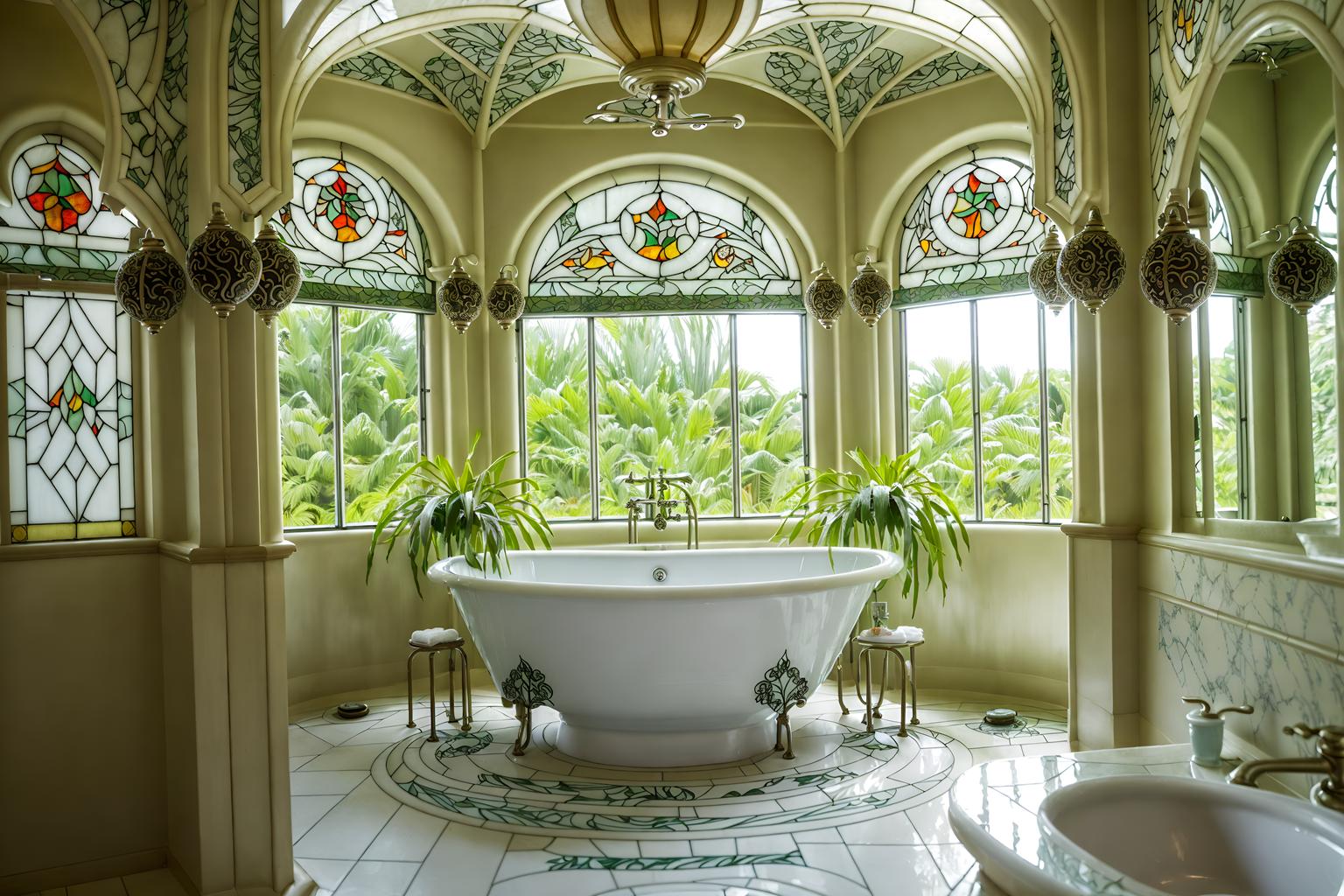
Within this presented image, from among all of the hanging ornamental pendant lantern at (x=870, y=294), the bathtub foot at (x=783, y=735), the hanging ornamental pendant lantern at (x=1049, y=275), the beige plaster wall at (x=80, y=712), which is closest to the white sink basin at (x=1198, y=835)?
the bathtub foot at (x=783, y=735)

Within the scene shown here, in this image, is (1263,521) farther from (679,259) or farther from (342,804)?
(679,259)

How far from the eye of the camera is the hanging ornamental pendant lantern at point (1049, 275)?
3.74 m

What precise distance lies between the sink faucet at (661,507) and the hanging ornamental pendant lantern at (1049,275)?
1999 millimetres

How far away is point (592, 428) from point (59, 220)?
110 inches

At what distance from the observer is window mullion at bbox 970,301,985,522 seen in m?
5.00

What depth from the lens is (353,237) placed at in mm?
5074

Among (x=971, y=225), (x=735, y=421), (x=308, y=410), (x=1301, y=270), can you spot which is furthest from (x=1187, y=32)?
(x=308, y=410)

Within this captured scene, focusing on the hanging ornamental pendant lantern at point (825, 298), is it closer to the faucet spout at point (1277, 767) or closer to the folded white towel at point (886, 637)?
the folded white towel at point (886, 637)

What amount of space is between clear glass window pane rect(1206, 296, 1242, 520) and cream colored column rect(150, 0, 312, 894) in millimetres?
2729

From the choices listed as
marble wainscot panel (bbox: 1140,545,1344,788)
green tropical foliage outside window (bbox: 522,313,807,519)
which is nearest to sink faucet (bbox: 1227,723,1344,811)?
marble wainscot panel (bbox: 1140,545,1344,788)

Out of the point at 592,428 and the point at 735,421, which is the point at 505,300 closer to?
the point at 592,428

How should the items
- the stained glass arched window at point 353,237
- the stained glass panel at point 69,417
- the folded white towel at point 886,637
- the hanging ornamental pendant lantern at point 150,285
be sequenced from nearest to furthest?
the hanging ornamental pendant lantern at point 150,285
the stained glass panel at point 69,417
the folded white towel at point 886,637
the stained glass arched window at point 353,237

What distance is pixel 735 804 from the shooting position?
3443 mm

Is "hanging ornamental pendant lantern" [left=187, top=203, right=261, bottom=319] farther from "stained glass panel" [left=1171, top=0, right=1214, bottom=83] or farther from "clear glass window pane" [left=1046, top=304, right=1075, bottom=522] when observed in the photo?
"clear glass window pane" [left=1046, top=304, right=1075, bottom=522]
